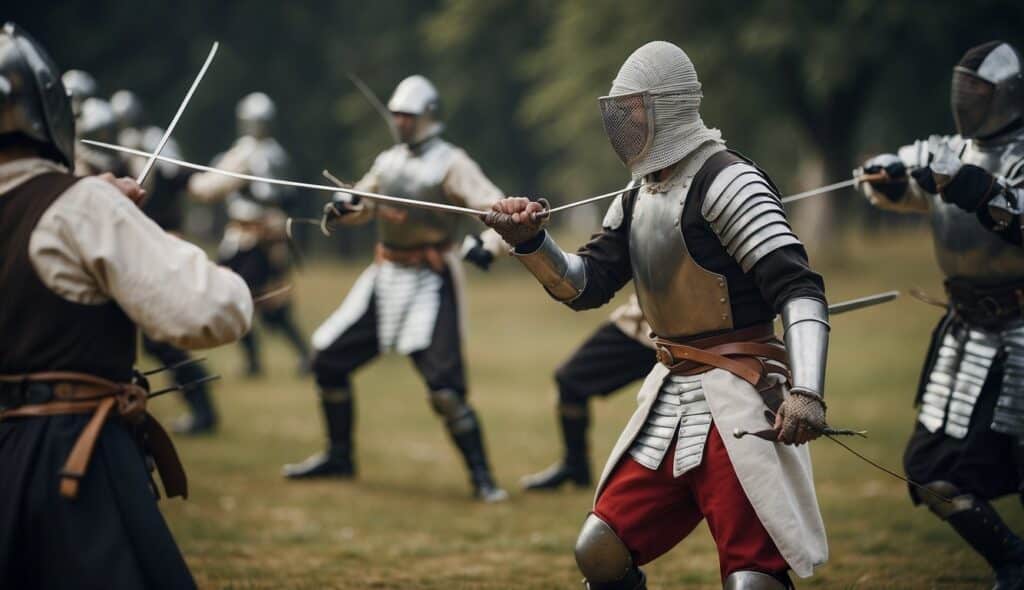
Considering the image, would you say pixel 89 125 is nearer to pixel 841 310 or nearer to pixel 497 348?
pixel 841 310

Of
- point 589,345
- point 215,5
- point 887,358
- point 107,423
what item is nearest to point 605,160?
point 215,5

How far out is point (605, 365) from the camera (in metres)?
6.35

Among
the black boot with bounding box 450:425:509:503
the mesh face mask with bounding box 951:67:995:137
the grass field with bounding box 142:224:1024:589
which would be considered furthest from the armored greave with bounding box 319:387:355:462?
the mesh face mask with bounding box 951:67:995:137

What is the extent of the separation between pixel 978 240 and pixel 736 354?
5.32 feet

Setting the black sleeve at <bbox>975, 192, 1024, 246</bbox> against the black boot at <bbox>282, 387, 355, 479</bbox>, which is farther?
the black boot at <bbox>282, 387, 355, 479</bbox>

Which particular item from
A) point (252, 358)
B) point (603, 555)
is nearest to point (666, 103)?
point (603, 555)

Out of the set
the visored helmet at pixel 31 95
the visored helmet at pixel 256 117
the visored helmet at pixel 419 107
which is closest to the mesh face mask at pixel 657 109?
the visored helmet at pixel 31 95

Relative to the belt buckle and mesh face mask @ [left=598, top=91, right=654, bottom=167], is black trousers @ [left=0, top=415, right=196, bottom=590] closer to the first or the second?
the belt buckle

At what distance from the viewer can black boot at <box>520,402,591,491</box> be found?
6793 millimetres

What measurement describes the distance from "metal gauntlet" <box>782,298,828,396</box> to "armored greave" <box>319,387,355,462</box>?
429cm

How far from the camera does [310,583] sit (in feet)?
15.9

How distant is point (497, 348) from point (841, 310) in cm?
1076

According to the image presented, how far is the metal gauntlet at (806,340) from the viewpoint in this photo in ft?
10.5

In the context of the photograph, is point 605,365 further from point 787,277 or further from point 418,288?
point 787,277
